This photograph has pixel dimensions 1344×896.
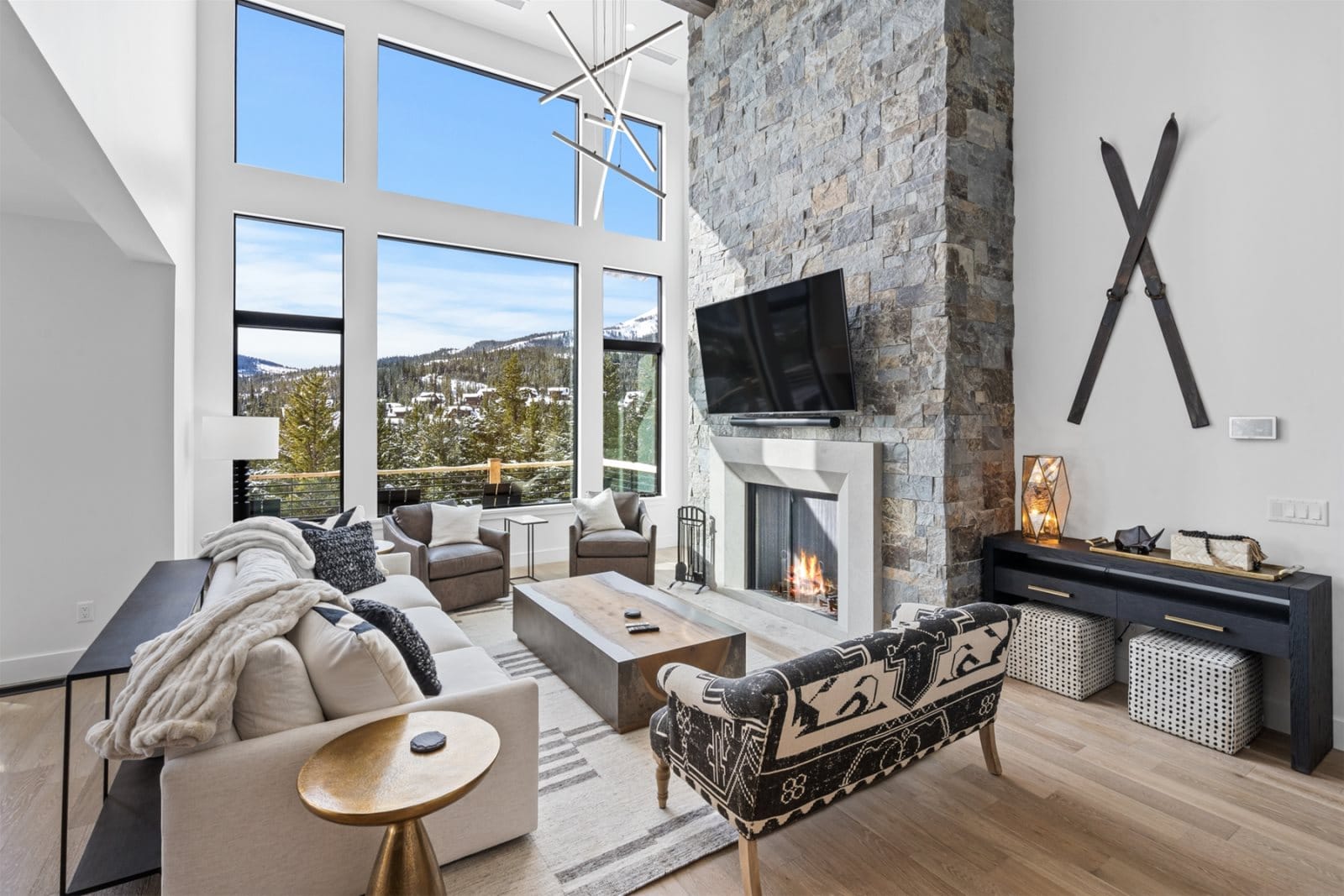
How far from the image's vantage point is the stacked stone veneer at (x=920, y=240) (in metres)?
3.55

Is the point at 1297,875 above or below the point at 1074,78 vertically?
below

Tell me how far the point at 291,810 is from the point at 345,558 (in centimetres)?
221

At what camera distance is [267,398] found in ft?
17.1

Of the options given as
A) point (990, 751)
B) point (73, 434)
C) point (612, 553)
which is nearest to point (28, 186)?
point (73, 434)

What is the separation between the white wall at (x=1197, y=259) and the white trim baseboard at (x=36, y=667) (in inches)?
223

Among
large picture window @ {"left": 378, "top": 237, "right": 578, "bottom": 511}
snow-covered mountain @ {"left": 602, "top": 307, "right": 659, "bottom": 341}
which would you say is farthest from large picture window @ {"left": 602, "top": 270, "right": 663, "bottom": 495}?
large picture window @ {"left": 378, "top": 237, "right": 578, "bottom": 511}

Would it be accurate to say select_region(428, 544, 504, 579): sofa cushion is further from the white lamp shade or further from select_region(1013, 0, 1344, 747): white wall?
select_region(1013, 0, 1344, 747): white wall

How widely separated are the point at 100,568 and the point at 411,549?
168 centimetres

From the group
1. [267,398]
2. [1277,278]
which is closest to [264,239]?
[267,398]

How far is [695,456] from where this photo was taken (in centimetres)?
563

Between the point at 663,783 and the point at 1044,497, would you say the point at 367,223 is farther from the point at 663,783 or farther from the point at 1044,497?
the point at 1044,497

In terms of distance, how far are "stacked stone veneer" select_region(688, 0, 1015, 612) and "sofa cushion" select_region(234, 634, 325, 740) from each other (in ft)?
10.2

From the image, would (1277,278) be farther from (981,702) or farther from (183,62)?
(183,62)

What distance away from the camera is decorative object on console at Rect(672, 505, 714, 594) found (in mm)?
5469
